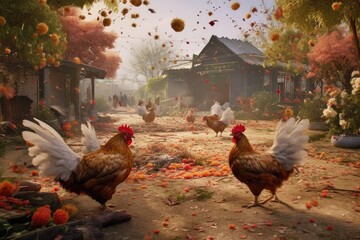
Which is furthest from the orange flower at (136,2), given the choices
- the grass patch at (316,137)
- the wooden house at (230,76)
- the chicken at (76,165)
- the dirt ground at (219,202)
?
the wooden house at (230,76)

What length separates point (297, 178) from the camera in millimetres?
6562

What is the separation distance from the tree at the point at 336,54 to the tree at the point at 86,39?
1761cm

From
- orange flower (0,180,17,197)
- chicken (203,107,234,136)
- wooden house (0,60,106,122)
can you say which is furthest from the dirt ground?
wooden house (0,60,106,122)

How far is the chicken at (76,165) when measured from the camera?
4.12 m

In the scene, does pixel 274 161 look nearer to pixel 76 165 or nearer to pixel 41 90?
pixel 76 165

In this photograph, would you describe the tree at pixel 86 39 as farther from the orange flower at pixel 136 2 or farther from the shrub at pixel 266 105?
the orange flower at pixel 136 2

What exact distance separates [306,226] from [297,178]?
8.88 feet

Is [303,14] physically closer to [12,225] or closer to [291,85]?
[12,225]

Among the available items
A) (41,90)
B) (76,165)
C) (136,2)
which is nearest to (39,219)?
(76,165)

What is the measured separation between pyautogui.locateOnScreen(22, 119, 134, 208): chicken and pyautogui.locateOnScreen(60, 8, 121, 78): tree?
2055cm

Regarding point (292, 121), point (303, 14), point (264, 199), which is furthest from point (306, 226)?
point (303, 14)

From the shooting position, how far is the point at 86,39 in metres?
25.1

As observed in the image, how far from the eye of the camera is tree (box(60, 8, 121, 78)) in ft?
78.1

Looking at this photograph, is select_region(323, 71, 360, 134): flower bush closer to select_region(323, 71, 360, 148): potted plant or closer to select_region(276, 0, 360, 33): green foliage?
select_region(323, 71, 360, 148): potted plant
